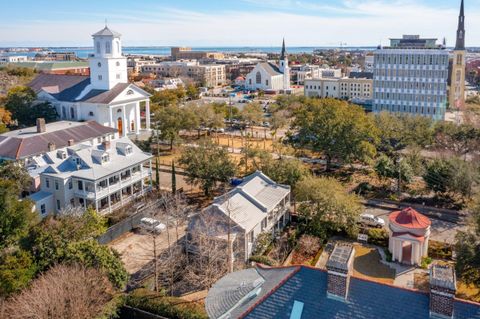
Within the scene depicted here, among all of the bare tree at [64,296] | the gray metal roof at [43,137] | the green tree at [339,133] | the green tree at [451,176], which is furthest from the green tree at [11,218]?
the green tree at [451,176]

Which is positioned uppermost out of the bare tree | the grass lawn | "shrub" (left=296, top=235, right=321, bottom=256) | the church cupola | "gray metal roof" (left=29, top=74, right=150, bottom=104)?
the church cupola

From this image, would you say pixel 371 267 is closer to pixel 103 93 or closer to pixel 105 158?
pixel 105 158

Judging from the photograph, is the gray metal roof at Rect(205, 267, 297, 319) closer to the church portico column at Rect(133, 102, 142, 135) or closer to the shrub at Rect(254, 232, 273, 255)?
the shrub at Rect(254, 232, 273, 255)

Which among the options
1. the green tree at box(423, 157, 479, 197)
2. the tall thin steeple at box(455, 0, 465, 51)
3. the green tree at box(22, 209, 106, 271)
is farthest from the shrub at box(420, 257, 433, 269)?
the tall thin steeple at box(455, 0, 465, 51)

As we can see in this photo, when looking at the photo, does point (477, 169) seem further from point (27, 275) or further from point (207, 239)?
→ point (27, 275)

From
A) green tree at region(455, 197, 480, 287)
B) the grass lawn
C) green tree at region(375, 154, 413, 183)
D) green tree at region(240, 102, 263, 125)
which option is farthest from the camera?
green tree at region(240, 102, 263, 125)

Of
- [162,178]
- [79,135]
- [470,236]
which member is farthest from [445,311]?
[79,135]

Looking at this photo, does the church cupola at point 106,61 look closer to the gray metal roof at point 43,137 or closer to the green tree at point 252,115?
the gray metal roof at point 43,137
